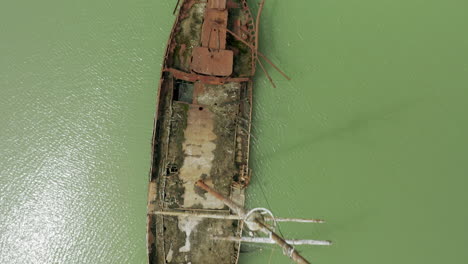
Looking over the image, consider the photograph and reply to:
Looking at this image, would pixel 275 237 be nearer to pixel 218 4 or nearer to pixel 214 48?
pixel 214 48

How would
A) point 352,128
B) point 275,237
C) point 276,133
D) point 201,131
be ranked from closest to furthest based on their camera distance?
1. point 275,237
2. point 201,131
3. point 276,133
4. point 352,128

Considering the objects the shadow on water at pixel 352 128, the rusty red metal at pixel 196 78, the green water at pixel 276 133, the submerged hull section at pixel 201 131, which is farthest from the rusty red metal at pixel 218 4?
the shadow on water at pixel 352 128

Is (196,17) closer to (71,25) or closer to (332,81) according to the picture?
(71,25)

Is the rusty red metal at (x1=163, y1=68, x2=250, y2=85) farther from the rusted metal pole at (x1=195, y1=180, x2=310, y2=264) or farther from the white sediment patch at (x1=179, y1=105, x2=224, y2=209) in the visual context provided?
the rusted metal pole at (x1=195, y1=180, x2=310, y2=264)

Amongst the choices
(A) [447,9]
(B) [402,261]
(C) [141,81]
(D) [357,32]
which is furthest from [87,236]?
(A) [447,9]

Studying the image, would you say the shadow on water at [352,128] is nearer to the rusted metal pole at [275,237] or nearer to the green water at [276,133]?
the green water at [276,133]

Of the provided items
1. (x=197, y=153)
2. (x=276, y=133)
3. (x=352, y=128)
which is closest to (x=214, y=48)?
(x=197, y=153)

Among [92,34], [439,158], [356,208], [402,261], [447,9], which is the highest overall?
[447,9]
